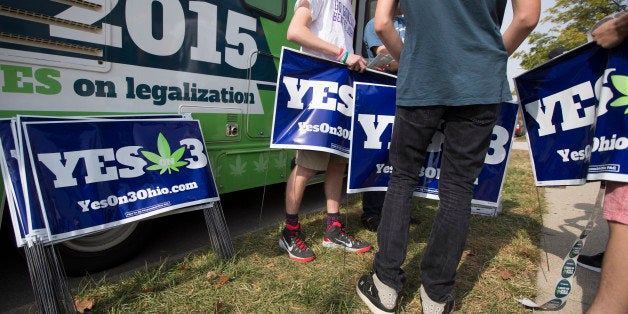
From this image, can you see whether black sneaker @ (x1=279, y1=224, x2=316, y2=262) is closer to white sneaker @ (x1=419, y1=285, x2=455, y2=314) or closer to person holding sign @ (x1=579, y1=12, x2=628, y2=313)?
white sneaker @ (x1=419, y1=285, x2=455, y2=314)

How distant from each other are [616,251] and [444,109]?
90 centimetres

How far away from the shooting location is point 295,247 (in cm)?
240

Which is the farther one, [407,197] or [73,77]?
[73,77]

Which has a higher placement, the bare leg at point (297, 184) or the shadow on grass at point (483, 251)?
the bare leg at point (297, 184)

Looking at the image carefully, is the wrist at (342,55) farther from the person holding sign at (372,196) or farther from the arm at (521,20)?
the arm at (521,20)

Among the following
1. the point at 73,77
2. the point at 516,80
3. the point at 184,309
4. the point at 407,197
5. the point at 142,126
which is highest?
the point at 516,80

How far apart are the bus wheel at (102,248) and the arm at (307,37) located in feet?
5.39

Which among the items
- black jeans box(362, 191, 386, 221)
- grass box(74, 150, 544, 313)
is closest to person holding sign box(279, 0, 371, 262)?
grass box(74, 150, 544, 313)

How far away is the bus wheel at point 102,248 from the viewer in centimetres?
207

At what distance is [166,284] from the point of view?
200 cm

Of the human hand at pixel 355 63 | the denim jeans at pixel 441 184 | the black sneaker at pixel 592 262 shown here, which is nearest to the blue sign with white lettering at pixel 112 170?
the human hand at pixel 355 63

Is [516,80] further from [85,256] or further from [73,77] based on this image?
[85,256]

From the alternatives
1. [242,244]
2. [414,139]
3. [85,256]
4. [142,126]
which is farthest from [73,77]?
[414,139]

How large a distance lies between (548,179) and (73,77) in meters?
2.85
